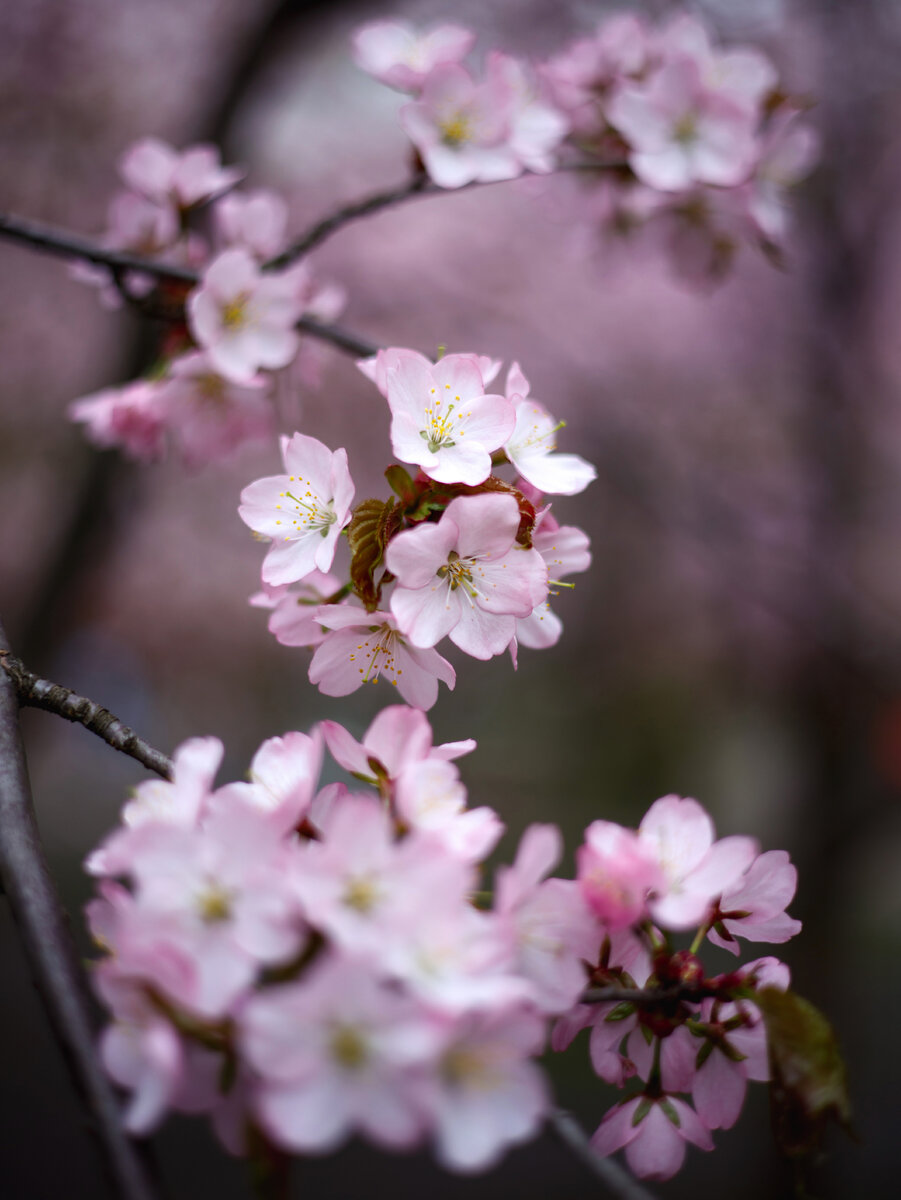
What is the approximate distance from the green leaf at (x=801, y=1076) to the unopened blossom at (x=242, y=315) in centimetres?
92

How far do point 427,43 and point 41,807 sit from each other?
214 inches

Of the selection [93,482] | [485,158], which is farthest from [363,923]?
[93,482]

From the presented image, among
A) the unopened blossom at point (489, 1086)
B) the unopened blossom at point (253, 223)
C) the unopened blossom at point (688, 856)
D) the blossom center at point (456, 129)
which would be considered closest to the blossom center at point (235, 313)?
the unopened blossom at point (253, 223)

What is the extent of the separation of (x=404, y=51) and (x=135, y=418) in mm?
670

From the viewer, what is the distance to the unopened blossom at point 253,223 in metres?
1.34

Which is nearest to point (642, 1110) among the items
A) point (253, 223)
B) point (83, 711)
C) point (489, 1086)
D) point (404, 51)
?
point (489, 1086)

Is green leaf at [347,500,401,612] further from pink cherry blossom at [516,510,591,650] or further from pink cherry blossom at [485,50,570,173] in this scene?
pink cherry blossom at [485,50,570,173]

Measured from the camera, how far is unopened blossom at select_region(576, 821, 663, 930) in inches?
25.1

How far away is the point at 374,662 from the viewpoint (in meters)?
0.84

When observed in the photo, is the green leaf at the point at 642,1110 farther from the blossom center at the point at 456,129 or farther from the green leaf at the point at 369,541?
the blossom center at the point at 456,129

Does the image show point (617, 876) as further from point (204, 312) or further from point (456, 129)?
point (456, 129)

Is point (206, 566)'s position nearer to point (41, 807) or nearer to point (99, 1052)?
point (41, 807)

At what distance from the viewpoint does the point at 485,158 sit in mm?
1222

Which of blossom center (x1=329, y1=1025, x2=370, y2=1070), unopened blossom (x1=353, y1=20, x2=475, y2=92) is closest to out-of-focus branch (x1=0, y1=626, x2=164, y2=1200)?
blossom center (x1=329, y1=1025, x2=370, y2=1070)
